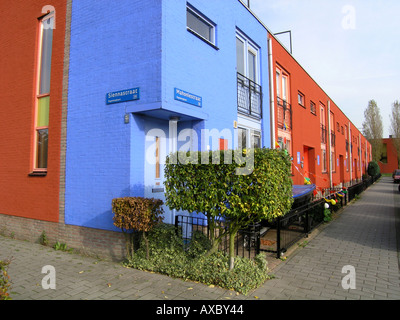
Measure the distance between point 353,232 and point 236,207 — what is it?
5.63 meters

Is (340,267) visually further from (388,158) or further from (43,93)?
(388,158)

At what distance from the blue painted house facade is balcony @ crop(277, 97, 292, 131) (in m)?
4.73

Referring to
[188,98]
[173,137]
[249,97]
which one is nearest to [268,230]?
[173,137]

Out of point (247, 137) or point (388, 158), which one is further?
point (388, 158)

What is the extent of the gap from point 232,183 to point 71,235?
4.22m

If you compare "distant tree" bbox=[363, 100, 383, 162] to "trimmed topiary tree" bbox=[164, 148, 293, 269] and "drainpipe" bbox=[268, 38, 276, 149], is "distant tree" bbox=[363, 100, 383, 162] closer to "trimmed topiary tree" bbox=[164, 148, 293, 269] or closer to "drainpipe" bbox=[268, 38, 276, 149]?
"drainpipe" bbox=[268, 38, 276, 149]

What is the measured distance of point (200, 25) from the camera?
7012mm

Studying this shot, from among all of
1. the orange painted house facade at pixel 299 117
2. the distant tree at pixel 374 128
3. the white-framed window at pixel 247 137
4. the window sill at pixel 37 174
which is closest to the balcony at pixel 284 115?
the orange painted house facade at pixel 299 117

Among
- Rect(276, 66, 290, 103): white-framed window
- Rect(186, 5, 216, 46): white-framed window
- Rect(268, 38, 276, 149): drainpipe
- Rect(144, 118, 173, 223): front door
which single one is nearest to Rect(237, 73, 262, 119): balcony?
Rect(268, 38, 276, 149): drainpipe

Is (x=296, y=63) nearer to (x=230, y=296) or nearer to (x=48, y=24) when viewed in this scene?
(x=48, y=24)

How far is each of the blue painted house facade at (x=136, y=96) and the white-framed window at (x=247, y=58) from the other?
5.00ft

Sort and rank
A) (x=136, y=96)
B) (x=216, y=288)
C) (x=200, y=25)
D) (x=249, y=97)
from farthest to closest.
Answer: (x=249, y=97)
(x=200, y=25)
(x=136, y=96)
(x=216, y=288)

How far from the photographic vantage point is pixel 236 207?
423 centimetres
